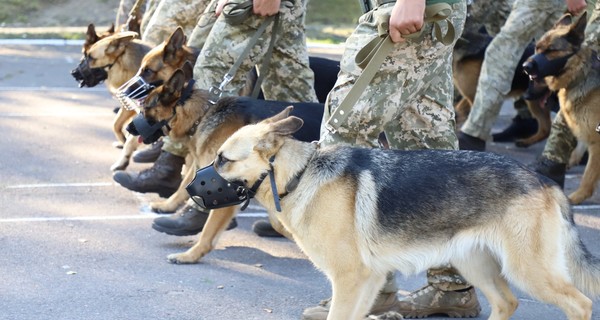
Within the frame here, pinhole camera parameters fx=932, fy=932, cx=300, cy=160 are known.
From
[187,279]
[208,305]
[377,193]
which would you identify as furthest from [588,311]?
[187,279]

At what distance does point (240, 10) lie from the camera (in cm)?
588

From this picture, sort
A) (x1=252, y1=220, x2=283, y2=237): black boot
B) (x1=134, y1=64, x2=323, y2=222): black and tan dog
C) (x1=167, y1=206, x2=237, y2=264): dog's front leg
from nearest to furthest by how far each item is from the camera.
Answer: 1. (x1=167, y1=206, x2=237, y2=264): dog's front leg
2. (x1=134, y1=64, x2=323, y2=222): black and tan dog
3. (x1=252, y1=220, x2=283, y2=237): black boot

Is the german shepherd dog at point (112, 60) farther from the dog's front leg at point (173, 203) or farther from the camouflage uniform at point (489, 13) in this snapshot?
the camouflage uniform at point (489, 13)

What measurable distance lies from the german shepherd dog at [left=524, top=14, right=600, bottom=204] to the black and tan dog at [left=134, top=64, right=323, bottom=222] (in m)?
2.19

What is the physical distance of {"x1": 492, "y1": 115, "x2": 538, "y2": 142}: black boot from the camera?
9508 millimetres

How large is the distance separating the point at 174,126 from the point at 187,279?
1.06 metres

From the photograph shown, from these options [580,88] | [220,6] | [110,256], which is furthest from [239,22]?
[580,88]

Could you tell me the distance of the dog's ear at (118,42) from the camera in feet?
25.1

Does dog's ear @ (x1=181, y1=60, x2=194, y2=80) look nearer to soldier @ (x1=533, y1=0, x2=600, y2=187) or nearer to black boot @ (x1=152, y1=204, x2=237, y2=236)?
black boot @ (x1=152, y1=204, x2=237, y2=236)

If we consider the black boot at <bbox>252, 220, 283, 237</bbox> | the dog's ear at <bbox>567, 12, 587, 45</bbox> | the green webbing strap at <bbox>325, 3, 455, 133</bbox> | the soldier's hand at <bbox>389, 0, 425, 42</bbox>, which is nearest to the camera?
the soldier's hand at <bbox>389, 0, 425, 42</bbox>

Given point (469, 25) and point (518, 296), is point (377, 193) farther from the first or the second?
point (469, 25)

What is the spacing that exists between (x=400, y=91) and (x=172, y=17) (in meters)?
3.83

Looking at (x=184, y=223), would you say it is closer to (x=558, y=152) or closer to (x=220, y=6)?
(x=220, y=6)

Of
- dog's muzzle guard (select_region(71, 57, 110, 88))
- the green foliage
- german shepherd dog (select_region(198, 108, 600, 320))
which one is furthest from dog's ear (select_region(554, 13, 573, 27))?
the green foliage
